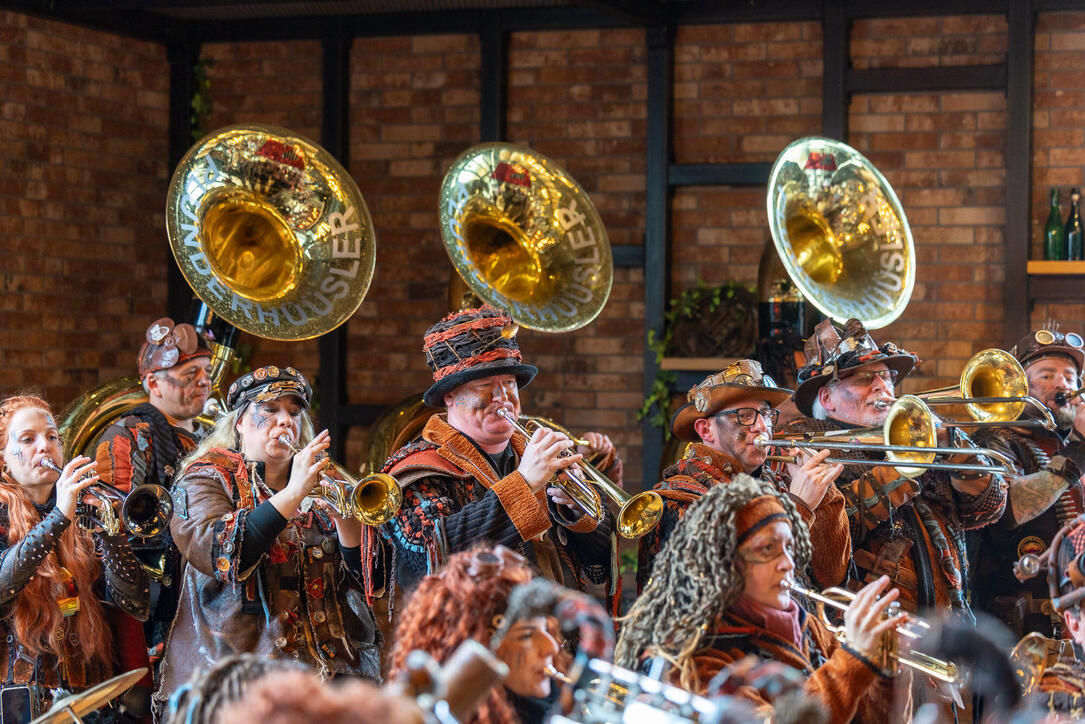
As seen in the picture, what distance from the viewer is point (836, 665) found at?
268 centimetres

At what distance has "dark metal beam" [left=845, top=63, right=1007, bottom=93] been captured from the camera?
6.81 meters

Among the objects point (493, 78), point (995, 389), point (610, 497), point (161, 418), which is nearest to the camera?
point (610, 497)

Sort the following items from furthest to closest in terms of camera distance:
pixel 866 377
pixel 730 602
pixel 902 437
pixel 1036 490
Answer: pixel 1036 490, pixel 866 377, pixel 902 437, pixel 730 602

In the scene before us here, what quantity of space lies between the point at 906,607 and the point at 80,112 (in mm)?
5019

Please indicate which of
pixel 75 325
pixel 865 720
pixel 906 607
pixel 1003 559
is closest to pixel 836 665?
pixel 865 720

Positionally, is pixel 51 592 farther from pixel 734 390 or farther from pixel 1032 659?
pixel 1032 659

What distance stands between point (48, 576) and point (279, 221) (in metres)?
1.75

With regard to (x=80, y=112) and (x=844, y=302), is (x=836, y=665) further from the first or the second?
(x=80, y=112)

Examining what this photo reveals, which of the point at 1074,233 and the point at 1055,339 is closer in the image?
the point at 1055,339

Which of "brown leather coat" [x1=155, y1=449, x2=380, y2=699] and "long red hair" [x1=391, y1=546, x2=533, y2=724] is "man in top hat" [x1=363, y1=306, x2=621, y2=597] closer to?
"brown leather coat" [x1=155, y1=449, x2=380, y2=699]

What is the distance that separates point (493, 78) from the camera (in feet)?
24.3

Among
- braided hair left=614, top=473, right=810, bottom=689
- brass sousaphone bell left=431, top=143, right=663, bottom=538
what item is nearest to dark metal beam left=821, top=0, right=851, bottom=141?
brass sousaphone bell left=431, top=143, right=663, bottom=538

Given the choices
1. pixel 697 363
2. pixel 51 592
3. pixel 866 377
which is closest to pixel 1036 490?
pixel 866 377

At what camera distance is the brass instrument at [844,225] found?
5.64 m
